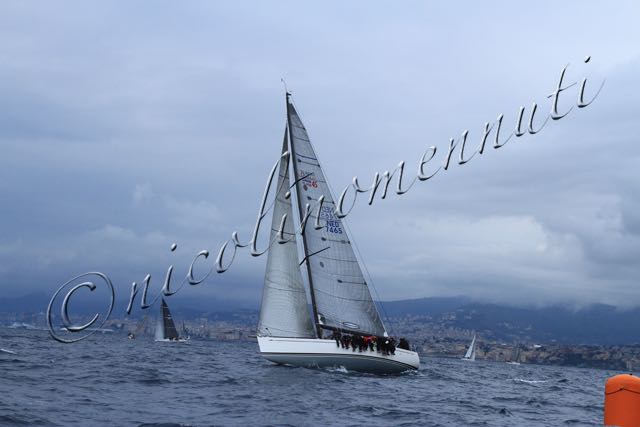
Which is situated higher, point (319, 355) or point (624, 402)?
point (319, 355)

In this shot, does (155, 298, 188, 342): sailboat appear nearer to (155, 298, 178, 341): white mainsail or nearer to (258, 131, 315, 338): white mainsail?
(155, 298, 178, 341): white mainsail

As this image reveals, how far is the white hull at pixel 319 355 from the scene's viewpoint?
3506 cm

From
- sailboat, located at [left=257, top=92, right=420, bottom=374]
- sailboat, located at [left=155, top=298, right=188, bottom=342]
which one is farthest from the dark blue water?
sailboat, located at [left=155, top=298, right=188, bottom=342]

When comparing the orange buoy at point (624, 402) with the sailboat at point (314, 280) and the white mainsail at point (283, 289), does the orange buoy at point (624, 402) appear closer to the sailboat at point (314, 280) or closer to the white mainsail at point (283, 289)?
the sailboat at point (314, 280)

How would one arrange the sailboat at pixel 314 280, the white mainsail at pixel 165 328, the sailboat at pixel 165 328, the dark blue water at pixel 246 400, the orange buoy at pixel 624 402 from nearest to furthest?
the orange buoy at pixel 624 402
the dark blue water at pixel 246 400
the sailboat at pixel 314 280
the white mainsail at pixel 165 328
the sailboat at pixel 165 328

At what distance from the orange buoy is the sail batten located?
24.4 metres

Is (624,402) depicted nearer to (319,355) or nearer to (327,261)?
(319,355)

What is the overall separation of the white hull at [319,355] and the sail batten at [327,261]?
228 centimetres

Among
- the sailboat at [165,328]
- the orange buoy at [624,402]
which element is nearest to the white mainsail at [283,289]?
the orange buoy at [624,402]

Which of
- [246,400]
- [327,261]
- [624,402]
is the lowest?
[246,400]

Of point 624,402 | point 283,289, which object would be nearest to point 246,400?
point 624,402

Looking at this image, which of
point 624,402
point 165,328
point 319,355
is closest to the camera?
point 624,402

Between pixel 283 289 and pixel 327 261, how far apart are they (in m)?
2.71

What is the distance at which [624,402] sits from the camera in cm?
1330
